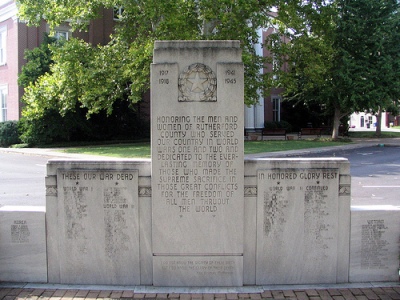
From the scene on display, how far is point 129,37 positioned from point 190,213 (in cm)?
1908

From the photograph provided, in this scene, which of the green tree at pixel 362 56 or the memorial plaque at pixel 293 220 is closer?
the memorial plaque at pixel 293 220

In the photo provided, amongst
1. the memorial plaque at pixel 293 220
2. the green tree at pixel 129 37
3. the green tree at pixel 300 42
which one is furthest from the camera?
the green tree at pixel 300 42

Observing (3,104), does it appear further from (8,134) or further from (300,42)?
(300,42)

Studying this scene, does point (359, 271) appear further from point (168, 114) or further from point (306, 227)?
point (168, 114)

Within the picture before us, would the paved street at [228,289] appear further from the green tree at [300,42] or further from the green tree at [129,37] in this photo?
the green tree at [300,42]

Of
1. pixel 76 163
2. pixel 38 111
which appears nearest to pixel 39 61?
pixel 38 111

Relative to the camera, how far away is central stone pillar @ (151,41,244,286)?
4.81 metres

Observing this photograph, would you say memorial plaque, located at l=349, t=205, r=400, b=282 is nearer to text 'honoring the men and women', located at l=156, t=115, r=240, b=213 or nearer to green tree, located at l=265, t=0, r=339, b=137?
text 'honoring the men and women', located at l=156, t=115, r=240, b=213

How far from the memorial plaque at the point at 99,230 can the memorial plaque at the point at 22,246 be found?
0.26 metres

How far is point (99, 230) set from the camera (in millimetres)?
4926

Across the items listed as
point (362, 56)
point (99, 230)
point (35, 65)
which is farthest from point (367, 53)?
point (99, 230)

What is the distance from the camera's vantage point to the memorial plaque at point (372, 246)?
197 inches

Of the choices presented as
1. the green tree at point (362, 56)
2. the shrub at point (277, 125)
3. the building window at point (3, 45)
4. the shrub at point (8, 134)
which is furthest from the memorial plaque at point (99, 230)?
the shrub at point (277, 125)

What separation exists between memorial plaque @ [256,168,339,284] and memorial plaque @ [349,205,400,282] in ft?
1.11
